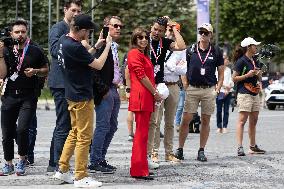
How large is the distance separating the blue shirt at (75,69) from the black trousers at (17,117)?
1.03 meters

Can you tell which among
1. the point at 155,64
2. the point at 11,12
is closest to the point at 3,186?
the point at 155,64

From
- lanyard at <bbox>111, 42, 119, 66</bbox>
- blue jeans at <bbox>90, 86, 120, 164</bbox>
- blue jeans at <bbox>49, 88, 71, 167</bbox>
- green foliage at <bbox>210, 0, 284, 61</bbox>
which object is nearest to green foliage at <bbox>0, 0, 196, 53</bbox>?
green foliage at <bbox>210, 0, 284, 61</bbox>

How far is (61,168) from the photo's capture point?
9.42m

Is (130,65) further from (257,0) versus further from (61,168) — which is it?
(257,0)

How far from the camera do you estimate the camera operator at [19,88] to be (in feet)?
33.6

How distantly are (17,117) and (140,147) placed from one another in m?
1.60

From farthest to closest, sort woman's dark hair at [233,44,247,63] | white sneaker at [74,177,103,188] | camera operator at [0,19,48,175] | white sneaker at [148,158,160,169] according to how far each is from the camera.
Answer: woman's dark hair at [233,44,247,63]
white sneaker at [148,158,160,169]
camera operator at [0,19,48,175]
white sneaker at [74,177,103,188]

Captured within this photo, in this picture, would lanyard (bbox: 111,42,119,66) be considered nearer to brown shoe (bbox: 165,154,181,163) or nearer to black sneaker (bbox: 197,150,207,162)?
brown shoe (bbox: 165,154,181,163)

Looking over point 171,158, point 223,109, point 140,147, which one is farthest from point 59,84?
point 223,109

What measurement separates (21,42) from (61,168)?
1.79 m

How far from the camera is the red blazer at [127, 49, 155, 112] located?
33.2ft

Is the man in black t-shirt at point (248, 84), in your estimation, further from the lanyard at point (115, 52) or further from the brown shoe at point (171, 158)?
the lanyard at point (115, 52)

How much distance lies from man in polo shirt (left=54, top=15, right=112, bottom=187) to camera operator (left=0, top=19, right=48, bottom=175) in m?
0.94

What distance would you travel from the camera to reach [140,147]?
10109mm
